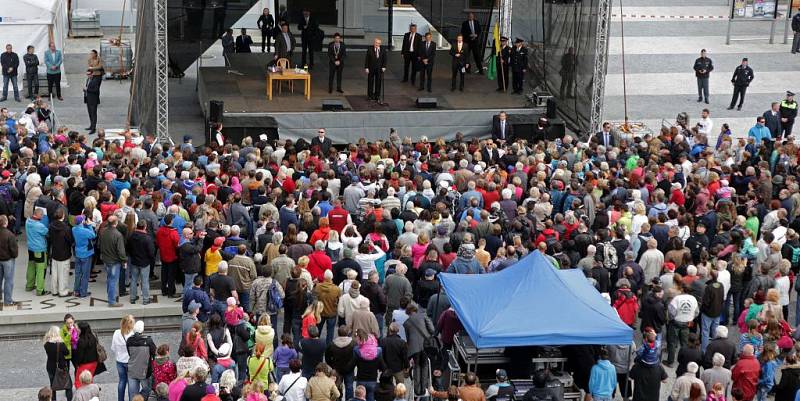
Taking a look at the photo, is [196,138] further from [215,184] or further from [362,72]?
[215,184]

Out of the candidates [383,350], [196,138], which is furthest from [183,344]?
[196,138]

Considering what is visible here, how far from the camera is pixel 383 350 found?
42.6 ft

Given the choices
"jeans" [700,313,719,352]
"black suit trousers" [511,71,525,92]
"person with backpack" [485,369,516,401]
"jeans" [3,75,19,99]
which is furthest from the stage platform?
"person with backpack" [485,369,516,401]

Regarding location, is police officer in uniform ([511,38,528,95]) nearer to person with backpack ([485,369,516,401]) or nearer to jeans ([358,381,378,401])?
jeans ([358,381,378,401])

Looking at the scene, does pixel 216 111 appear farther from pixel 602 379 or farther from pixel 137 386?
pixel 602 379

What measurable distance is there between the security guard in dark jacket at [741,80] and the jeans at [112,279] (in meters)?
15.6

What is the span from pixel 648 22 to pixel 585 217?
1961 cm

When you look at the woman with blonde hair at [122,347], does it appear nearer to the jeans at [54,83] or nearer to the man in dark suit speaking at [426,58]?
the man in dark suit speaking at [426,58]

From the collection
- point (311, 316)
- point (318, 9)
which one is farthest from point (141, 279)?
point (318, 9)

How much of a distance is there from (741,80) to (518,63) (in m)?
4.89

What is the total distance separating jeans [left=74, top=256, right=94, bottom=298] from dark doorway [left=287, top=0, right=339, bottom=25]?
1394 cm

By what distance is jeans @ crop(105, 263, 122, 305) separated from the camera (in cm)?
1534

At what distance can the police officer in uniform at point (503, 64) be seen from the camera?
2598cm

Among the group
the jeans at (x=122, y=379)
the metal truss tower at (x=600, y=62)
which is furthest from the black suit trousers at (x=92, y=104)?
the jeans at (x=122, y=379)
